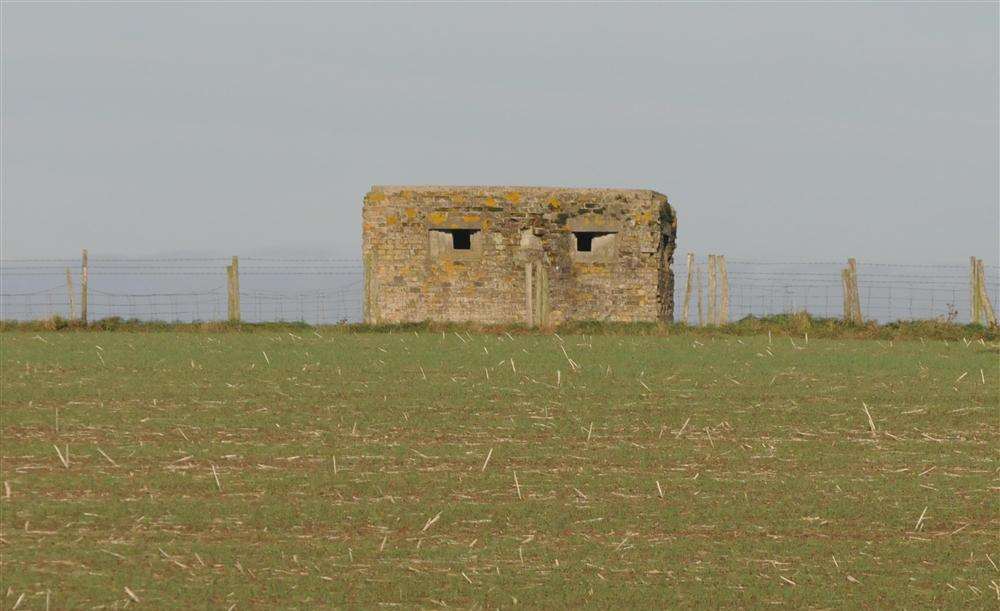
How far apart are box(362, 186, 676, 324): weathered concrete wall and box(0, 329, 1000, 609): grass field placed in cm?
1241

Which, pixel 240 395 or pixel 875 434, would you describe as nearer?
pixel 875 434

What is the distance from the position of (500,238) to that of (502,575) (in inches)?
826

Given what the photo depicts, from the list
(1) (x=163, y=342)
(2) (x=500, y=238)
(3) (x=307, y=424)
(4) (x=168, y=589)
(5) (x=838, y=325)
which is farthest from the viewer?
(2) (x=500, y=238)

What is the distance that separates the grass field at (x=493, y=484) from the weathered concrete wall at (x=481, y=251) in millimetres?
12411

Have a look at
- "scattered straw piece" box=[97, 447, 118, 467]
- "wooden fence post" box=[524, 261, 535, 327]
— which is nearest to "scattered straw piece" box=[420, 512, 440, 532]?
"scattered straw piece" box=[97, 447, 118, 467]

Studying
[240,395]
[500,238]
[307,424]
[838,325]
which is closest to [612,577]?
[307,424]

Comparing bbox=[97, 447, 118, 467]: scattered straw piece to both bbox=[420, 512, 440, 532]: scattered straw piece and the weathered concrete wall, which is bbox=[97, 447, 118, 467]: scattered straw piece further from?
the weathered concrete wall

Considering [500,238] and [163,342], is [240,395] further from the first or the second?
[500,238]

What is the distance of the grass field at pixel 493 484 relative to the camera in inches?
275

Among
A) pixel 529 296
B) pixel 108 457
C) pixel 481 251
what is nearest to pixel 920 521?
pixel 108 457

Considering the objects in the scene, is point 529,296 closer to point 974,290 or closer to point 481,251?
point 481,251

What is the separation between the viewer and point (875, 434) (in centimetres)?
1123

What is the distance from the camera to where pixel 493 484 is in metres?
9.04

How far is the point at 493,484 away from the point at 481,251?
62.2ft
